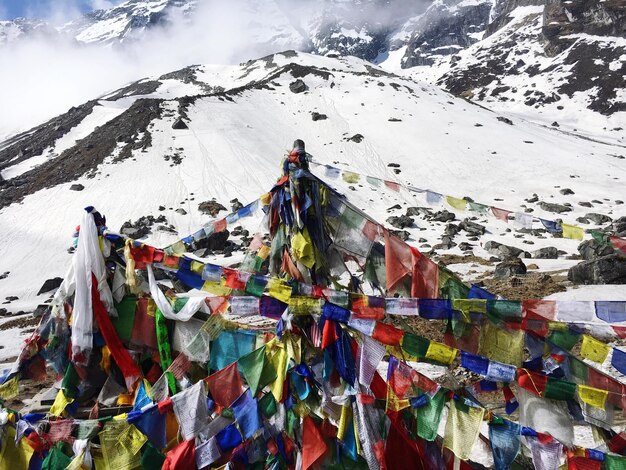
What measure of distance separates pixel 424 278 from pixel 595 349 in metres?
1.75

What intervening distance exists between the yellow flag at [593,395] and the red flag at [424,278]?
5.38 feet

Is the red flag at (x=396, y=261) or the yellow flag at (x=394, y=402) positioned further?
the red flag at (x=396, y=261)

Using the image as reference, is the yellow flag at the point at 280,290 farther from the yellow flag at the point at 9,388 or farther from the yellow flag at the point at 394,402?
the yellow flag at the point at 9,388

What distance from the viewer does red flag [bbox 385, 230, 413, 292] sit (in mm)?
5430

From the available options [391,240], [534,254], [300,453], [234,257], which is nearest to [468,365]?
[391,240]

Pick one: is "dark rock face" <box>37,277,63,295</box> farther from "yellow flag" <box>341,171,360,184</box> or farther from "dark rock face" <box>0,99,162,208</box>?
"yellow flag" <box>341,171,360,184</box>

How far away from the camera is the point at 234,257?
74.8 ft

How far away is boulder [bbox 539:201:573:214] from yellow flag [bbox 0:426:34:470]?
30113mm

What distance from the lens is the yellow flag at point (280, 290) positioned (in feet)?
A: 16.2

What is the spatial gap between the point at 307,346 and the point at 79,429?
102 inches

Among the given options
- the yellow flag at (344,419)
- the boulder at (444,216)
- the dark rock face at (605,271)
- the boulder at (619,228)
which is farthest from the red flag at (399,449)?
the boulder at (444,216)

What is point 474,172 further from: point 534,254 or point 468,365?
point 468,365

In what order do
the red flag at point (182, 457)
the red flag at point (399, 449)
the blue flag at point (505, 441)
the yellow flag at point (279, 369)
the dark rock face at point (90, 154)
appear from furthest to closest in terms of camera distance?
1. the dark rock face at point (90, 154)
2. the red flag at point (182, 457)
3. the yellow flag at point (279, 369)
4. the red flag at point (399, 449)
5. the blue flag at point (505, 441)

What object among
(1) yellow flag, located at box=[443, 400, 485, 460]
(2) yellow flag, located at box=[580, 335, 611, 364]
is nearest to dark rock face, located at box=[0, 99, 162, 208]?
(1) yellow flag, located at box=[443, 400, 485, 460]
